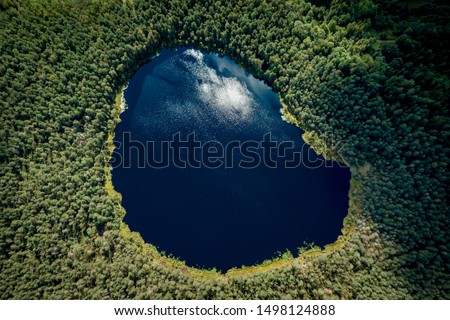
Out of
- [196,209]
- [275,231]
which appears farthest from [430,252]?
[196,209]

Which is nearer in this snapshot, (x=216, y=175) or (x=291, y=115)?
(x=216, y=175)

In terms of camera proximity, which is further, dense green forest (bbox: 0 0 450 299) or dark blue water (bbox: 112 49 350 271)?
dark blue water (bbox: 112 49 350 271)

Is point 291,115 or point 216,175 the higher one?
point 291,115

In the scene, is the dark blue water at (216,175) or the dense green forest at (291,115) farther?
the dark blue water at (216,175)
